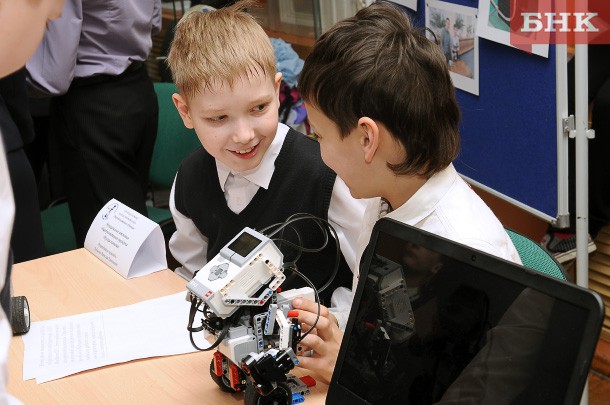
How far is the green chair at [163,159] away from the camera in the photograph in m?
2.84

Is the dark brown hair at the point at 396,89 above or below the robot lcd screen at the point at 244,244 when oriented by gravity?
above

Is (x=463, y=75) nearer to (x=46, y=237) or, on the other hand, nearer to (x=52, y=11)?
(x=46, y=237)

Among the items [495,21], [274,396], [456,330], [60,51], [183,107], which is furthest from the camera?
[60,51]

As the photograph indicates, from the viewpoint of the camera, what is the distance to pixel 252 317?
1309 mm

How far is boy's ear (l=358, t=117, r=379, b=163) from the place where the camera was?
1.38 m

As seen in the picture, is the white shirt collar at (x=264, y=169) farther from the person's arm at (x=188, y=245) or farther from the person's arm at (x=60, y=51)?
the person's arm at (x=60, y=51)

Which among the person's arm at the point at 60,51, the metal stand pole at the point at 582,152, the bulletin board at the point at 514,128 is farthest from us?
the person's arm at the point at 60,51

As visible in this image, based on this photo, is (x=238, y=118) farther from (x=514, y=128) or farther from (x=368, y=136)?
(x=514, y=128)

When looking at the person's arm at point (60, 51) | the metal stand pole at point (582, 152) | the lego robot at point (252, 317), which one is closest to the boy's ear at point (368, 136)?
the lego robot at point (252, 317)

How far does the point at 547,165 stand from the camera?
8.16ft

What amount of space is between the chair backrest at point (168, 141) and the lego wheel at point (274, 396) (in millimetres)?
1587

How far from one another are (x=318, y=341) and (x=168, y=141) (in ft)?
5.56

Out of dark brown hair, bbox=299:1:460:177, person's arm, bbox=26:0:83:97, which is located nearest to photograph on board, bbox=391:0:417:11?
person's arm, bbox=26:0:83:97

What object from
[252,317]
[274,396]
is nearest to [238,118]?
[252,317]
